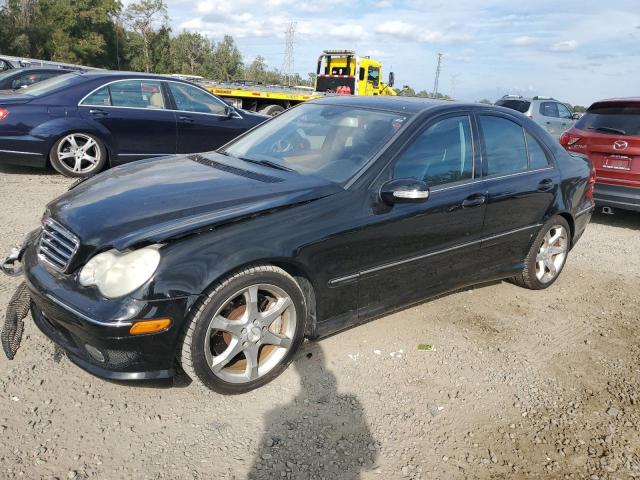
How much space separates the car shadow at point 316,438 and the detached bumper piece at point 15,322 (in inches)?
60.6

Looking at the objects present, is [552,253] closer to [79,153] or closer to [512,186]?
[512,186]

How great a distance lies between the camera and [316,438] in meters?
2.71

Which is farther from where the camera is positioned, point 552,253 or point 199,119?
point 199,119

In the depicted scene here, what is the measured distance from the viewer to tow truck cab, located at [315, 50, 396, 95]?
19.8 metres

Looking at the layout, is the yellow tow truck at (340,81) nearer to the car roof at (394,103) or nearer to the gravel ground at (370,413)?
the car roof at (394,103)

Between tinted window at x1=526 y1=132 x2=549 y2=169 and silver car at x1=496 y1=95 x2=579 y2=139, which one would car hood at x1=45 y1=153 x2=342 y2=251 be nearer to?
tinted window at x1=526 y1=132 x2=549 y2=169

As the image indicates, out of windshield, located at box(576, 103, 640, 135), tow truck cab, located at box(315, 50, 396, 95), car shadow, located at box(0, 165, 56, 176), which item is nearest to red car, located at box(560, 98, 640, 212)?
windshield, located at box(576, 103, 640, 135)

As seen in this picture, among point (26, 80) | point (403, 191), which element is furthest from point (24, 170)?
point (403, 191)

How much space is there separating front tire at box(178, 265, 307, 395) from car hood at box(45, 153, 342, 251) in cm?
37

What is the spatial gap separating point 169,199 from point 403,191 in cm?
136

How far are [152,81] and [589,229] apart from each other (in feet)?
21.7

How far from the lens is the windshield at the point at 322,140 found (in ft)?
11.5

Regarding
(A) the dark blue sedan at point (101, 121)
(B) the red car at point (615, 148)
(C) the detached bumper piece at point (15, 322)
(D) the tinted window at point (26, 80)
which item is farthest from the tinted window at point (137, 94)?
(B) the red car at point (615, 148)

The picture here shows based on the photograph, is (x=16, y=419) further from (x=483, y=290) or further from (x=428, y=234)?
(x=483, y=290)
